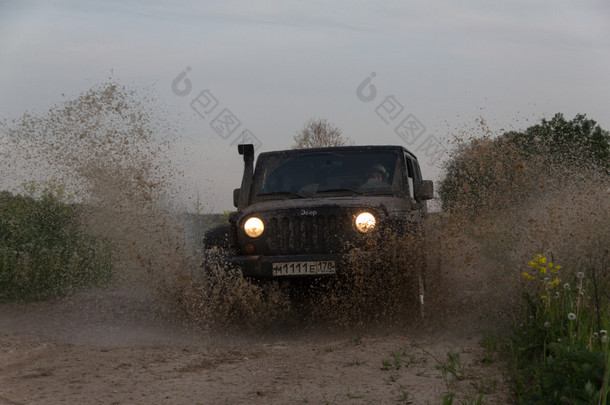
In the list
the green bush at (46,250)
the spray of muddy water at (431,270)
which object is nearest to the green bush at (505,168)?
the spray of muddy water at (431,270)

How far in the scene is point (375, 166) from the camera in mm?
6879

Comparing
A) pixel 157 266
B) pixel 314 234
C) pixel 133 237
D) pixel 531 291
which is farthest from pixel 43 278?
pixel 531 291

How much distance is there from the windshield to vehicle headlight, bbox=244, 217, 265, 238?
75 centimetres

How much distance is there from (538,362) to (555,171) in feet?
17.5

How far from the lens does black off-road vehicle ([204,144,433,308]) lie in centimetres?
568

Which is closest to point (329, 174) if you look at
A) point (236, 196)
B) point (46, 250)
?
point (236, 196)

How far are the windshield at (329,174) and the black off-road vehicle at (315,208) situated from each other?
0.4 inches

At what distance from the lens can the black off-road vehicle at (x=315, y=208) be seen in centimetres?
568

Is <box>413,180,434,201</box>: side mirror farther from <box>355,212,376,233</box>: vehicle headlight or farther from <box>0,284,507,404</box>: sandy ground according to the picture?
<box>0,284,507,404</box>: sandy ground

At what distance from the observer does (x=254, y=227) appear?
6.01 meters

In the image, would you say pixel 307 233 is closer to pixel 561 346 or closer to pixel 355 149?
pixel 355 149

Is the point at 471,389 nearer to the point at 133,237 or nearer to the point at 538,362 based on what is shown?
the point at 538,362

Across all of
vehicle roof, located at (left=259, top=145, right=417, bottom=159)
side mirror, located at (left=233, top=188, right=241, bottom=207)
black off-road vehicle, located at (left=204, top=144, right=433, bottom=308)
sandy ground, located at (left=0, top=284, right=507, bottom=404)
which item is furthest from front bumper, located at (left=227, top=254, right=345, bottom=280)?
vehicle roof, located at (left=259, top=145, right=417, bottom=159)

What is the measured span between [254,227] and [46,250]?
4.26m
